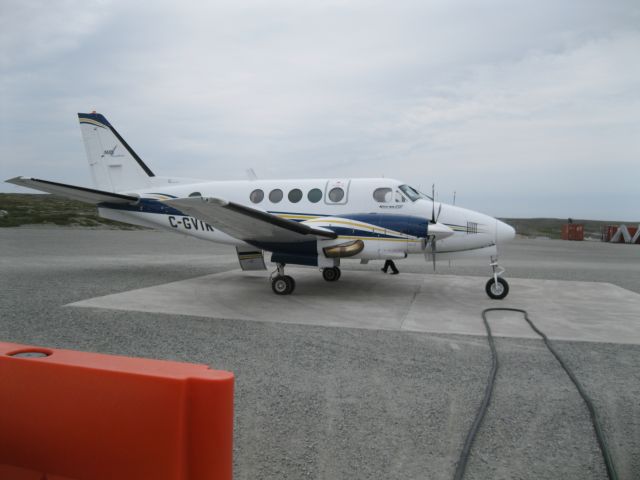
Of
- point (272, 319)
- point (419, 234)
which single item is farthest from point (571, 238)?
point (272, 319)

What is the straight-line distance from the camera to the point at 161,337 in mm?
5957

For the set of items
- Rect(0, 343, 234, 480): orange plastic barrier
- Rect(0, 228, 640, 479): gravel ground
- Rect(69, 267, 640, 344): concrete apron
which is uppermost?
Rect(0, 343, 234, 480): orange plastic barrier

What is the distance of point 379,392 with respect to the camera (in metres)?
4.18

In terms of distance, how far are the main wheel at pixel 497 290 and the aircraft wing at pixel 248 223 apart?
343cm

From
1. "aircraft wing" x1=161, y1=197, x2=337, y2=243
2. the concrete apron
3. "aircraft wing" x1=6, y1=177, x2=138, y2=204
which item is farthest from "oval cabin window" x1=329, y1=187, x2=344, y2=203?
"aircraft wing" x1=6, y1=177, x2=138, y2=204

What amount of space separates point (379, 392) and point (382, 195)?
20.6 ft

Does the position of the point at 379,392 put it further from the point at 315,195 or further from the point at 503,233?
the point at 315,195

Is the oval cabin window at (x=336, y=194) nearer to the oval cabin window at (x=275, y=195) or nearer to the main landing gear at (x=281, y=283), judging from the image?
the oval cabin window at (x=275, y=195)

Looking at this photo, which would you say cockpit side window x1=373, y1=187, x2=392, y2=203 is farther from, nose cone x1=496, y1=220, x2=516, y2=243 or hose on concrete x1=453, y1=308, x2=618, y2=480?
hose on concrete x1=453, y1=308, x2=618, y2=480

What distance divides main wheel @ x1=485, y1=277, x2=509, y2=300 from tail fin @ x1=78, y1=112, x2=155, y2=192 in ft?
30.6

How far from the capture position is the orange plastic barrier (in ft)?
6.67

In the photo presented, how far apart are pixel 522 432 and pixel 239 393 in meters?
2.38

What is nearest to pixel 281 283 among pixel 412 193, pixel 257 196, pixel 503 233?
pixel 257 196

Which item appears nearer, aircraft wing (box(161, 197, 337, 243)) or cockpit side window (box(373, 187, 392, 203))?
aircraft wing (box(161, 197, 337, 243))
